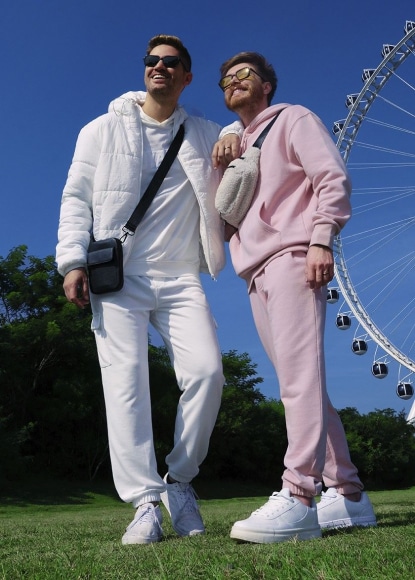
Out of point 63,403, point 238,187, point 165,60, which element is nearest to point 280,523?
point 238,187

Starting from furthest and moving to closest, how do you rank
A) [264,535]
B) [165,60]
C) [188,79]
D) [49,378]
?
[49,378], [188,79], [165,60], [264,535]

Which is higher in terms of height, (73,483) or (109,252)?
(109,252)

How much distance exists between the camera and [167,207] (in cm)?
376

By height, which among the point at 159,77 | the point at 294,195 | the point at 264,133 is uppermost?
the point at 159,77

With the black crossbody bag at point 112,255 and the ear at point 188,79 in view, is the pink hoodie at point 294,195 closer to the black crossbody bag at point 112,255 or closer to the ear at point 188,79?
the black crossbody bag at point 112,255

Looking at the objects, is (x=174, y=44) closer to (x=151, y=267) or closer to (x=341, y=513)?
(x=151, y=267)

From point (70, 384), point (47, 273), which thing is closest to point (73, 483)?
point (70, 384)

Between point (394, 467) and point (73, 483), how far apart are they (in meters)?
25.1

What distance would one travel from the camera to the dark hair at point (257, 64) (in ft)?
12.4

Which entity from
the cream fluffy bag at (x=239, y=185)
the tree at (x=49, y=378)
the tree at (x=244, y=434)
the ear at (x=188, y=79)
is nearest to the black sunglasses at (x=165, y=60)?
the ear at (x=188, y=79)

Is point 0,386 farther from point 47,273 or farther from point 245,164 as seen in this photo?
point 245,164

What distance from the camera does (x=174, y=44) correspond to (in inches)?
158

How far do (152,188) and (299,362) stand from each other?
48.0 inches

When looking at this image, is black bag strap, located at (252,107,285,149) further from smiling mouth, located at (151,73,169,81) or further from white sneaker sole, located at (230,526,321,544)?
white sneaker sole, located at (230,526,321,544)
